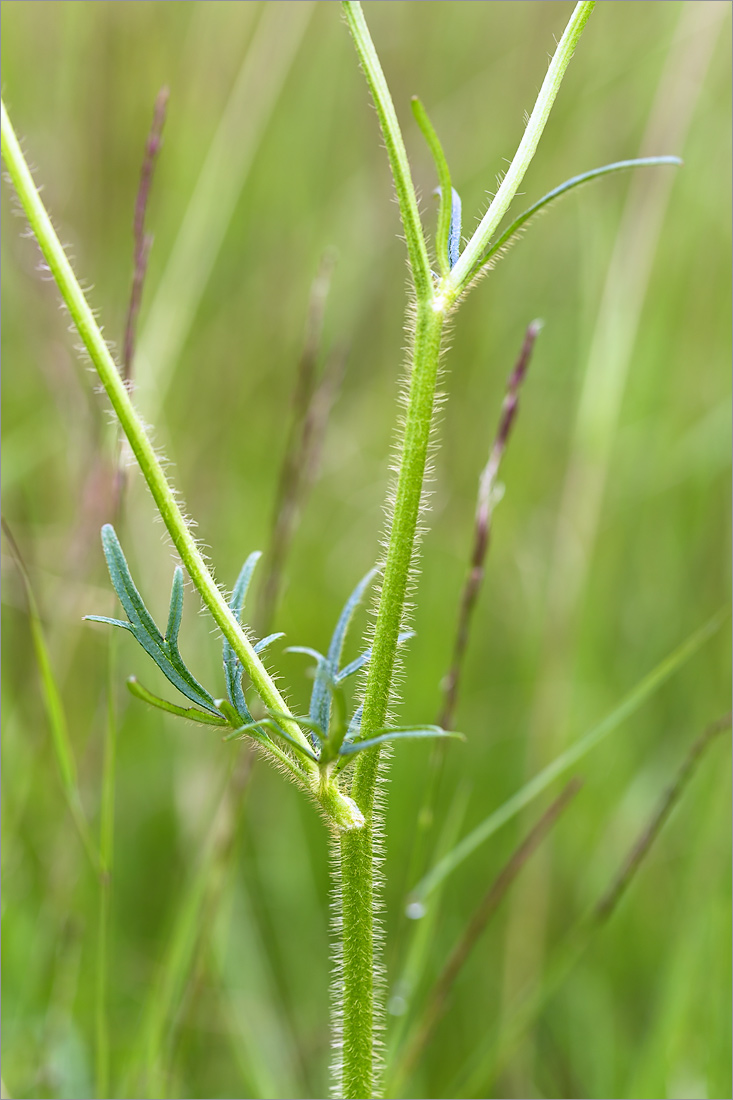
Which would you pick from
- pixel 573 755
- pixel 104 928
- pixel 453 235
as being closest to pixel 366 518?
pixel 573 755

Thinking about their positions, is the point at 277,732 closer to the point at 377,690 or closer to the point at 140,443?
the point at 377,690

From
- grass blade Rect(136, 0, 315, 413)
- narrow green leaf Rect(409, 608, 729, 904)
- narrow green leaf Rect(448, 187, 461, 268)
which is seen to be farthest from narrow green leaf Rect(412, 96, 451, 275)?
grass blade Rect(136, 0, 315, 413)

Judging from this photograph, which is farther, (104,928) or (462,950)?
(462,950)

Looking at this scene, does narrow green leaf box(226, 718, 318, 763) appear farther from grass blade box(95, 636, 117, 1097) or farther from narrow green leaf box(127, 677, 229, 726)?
grass blade box(95, 636, 117, 1097)

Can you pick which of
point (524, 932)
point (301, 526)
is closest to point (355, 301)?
point (301, 526)

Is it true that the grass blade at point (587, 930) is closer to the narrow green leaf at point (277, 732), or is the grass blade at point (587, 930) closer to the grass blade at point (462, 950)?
the grass blade at point (462, 950)

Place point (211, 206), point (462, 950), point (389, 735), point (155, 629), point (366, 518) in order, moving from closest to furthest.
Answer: point (389, 735) → point (155, 629) → point (462, 950) → point (211, 206) → point (366, 518)

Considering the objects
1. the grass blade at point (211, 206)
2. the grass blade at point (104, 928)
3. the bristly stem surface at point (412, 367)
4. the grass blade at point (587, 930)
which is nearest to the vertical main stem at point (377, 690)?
the bristly stem surface at point (412, 367)
